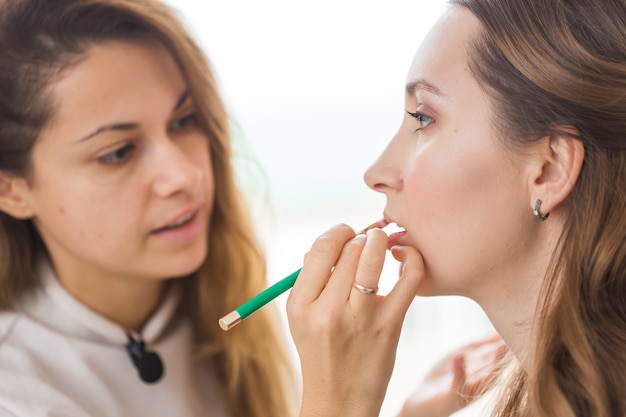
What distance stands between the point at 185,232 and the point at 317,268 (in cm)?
36

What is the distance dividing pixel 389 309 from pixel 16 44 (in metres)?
0.73

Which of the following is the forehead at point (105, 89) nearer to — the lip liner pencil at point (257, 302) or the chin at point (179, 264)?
the chin at point (179, 264)

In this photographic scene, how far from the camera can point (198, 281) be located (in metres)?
1.44

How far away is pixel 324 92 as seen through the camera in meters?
2.10

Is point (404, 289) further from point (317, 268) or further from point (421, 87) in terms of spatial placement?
point (421, 87)

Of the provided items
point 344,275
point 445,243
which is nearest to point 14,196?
point 344,275

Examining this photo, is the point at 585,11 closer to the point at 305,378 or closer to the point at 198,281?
the point at 305,378

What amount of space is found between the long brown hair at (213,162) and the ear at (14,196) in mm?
21

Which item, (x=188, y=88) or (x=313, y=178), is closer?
(x=188, y=88)

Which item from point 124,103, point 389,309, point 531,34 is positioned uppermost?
point 531,34

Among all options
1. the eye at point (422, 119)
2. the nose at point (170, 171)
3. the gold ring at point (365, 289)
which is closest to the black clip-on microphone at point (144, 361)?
the nose at point (170, 171)

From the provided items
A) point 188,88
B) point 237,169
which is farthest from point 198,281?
point 188,88

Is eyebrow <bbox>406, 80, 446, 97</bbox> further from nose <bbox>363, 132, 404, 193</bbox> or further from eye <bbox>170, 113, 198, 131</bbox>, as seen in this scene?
eye <bbox>170, 113, 198, 131</bbox>

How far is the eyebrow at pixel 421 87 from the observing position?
95 cm
